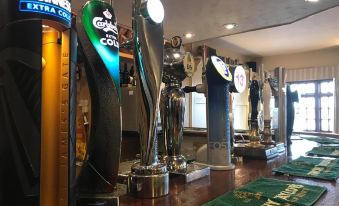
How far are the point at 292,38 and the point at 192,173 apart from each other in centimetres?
482

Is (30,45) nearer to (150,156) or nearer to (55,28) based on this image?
(55,28)

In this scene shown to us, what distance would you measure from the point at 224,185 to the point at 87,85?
0.44 metres

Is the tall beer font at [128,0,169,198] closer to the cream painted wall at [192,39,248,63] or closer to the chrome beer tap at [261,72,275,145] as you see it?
the chrome beer tap at [261,72,275,145]

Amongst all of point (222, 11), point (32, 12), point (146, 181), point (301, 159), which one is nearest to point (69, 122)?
point (32, 12)

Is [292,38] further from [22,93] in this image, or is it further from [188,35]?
[22,93]

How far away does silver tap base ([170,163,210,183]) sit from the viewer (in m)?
0.79

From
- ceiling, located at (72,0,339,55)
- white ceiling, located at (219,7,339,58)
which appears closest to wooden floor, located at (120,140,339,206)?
ceiling, located at (72,0,339,55)

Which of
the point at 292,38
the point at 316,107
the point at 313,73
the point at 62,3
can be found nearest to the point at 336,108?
the point at 316,107

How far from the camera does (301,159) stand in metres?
1.16

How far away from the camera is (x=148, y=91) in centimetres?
66

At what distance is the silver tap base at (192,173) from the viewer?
794mm

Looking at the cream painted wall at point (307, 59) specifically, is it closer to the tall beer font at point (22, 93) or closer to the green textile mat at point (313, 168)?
the green textile mat at point (313, 168)

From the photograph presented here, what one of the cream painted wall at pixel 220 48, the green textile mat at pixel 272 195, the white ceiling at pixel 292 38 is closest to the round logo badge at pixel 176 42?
the green textile mat at pixel 272 195

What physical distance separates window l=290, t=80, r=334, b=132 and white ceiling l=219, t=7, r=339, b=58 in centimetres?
97
